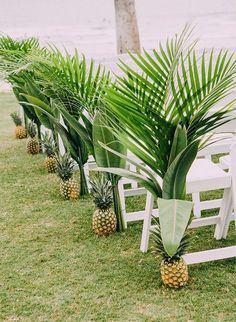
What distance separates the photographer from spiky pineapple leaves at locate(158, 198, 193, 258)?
8.09ft

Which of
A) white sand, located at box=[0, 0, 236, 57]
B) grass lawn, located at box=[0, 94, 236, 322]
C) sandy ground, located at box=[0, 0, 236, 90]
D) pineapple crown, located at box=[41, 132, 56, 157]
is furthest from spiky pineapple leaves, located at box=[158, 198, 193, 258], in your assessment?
white sand, located at box=[0, 0, 236, 57]

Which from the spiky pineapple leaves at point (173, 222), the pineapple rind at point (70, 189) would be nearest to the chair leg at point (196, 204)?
the pineapple rind at point (70, 189)

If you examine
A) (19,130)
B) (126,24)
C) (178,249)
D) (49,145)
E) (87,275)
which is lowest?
(19,130)

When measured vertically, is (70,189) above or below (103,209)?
below

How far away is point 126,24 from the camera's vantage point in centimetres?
1023

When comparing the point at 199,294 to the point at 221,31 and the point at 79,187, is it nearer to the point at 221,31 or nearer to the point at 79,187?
the point at 79,187

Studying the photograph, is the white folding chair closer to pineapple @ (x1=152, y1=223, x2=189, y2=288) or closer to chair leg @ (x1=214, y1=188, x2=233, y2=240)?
chair leg @ (x1=214, y1=188, x2=233, y2=240)

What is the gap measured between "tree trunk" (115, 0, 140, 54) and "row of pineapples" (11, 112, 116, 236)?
156 inches

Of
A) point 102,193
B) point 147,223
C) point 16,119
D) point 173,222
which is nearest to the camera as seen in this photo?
point 173,222

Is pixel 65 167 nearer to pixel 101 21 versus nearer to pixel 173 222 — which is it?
pixel 173 222

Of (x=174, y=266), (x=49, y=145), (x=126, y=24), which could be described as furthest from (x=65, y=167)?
(x=126, y=24)

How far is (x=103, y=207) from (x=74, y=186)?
1065 millimetres

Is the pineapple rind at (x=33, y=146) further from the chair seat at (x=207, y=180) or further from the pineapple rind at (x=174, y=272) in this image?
the pineapple rind at (x=174, y=272)

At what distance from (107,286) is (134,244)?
0.67 meters
